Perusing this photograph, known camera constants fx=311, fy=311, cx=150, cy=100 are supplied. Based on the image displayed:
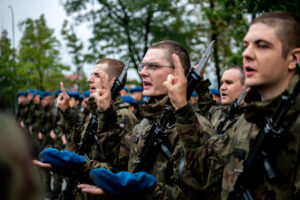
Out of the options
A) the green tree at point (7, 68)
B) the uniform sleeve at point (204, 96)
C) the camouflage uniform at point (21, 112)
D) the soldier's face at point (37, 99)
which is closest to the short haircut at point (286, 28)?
the uniform sleeve at point (204, 96)

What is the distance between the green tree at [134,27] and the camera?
17.8 meters

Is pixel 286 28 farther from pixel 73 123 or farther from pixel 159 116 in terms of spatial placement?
Result: pixel 73 123

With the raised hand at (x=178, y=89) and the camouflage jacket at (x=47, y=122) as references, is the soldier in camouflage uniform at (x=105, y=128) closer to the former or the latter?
the raised hand at (x=178, y=89)

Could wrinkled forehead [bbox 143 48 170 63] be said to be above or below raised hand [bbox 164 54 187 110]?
above

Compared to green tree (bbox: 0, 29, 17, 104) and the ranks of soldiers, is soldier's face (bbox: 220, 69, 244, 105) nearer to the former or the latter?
the ranks of soldiers

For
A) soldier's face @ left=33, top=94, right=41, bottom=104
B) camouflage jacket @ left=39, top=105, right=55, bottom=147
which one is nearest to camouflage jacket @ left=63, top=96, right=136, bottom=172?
camouflage jacket @ left=39, top=105, right=55, bottom=147

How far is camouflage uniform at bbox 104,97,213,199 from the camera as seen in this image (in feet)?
6.88

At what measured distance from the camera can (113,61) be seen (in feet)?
14.7

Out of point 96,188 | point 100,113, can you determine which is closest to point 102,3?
point 100,113

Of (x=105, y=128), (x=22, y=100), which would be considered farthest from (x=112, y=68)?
(x=22, y=100)

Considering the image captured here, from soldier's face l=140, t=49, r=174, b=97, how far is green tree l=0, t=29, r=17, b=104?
28.8 meters

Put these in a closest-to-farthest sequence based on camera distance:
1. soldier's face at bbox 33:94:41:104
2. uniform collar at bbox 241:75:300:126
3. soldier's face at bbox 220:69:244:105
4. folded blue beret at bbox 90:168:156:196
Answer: uniform collar at bbox 241:75:300:126, folded blue beret at bbox 90:168:156:196, soldier's face at bbox 220:69:244:105, soldier's face at bbox 33:94:41:104

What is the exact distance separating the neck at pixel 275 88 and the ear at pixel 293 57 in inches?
2.1

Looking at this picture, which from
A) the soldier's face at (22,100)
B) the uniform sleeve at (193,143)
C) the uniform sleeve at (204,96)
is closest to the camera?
the uniform sleeve at (193,143)
